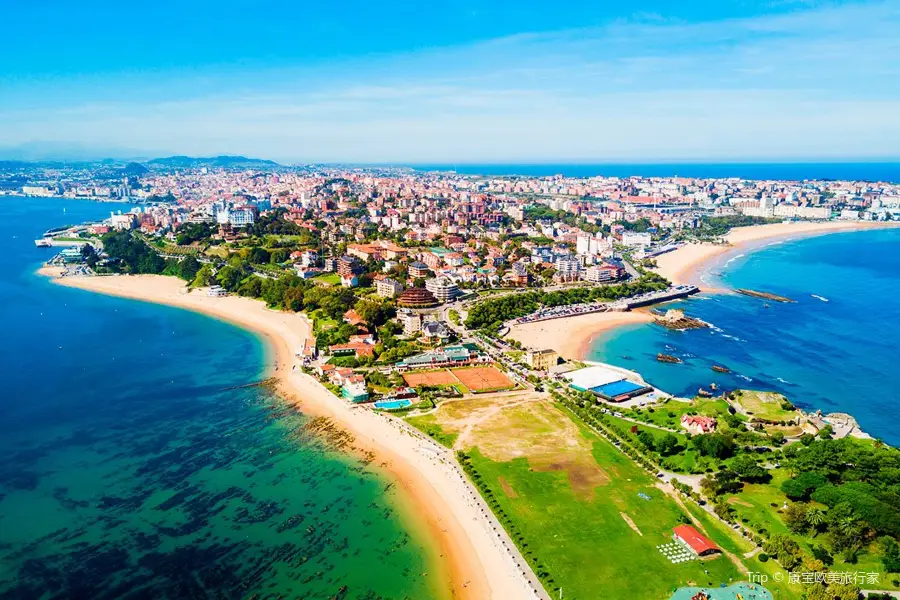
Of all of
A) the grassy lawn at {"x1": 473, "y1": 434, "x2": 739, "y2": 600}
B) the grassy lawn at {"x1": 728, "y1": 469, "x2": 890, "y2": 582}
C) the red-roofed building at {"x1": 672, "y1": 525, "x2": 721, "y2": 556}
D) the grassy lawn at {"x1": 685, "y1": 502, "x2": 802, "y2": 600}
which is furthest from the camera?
the red-roofed building at {"x1": 672, "y1": 525, "x2": 721, "y2": 556}

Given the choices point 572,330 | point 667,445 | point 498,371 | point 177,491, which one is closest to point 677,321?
point 572,330

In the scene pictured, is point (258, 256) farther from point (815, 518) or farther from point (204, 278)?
point (815, 518)

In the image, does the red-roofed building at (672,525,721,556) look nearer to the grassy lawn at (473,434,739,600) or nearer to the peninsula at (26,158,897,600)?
the peninsula at (26,158,897,600)

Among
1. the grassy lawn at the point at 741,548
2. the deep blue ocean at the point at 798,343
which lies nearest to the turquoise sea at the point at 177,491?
the grassy lawn at the point at 741,548

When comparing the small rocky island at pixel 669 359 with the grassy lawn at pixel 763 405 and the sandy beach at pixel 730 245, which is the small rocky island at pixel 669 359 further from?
the sandy beach at pixel 730 245

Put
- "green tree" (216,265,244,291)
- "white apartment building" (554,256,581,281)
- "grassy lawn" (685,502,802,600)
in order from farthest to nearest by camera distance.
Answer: "white apartment building" (554,256,581,281), "green tree" (216,265,244,291), "grassy lawn" (685,502,802,600)

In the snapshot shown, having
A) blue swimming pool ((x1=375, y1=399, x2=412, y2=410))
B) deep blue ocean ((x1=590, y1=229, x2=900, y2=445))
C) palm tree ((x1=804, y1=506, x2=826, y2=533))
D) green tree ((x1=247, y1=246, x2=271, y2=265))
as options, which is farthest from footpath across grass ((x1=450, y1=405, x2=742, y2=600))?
green tree ((x1=247, y1=246, x2=271, y2=265))

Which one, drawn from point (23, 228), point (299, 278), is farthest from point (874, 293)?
point (23, 228)
